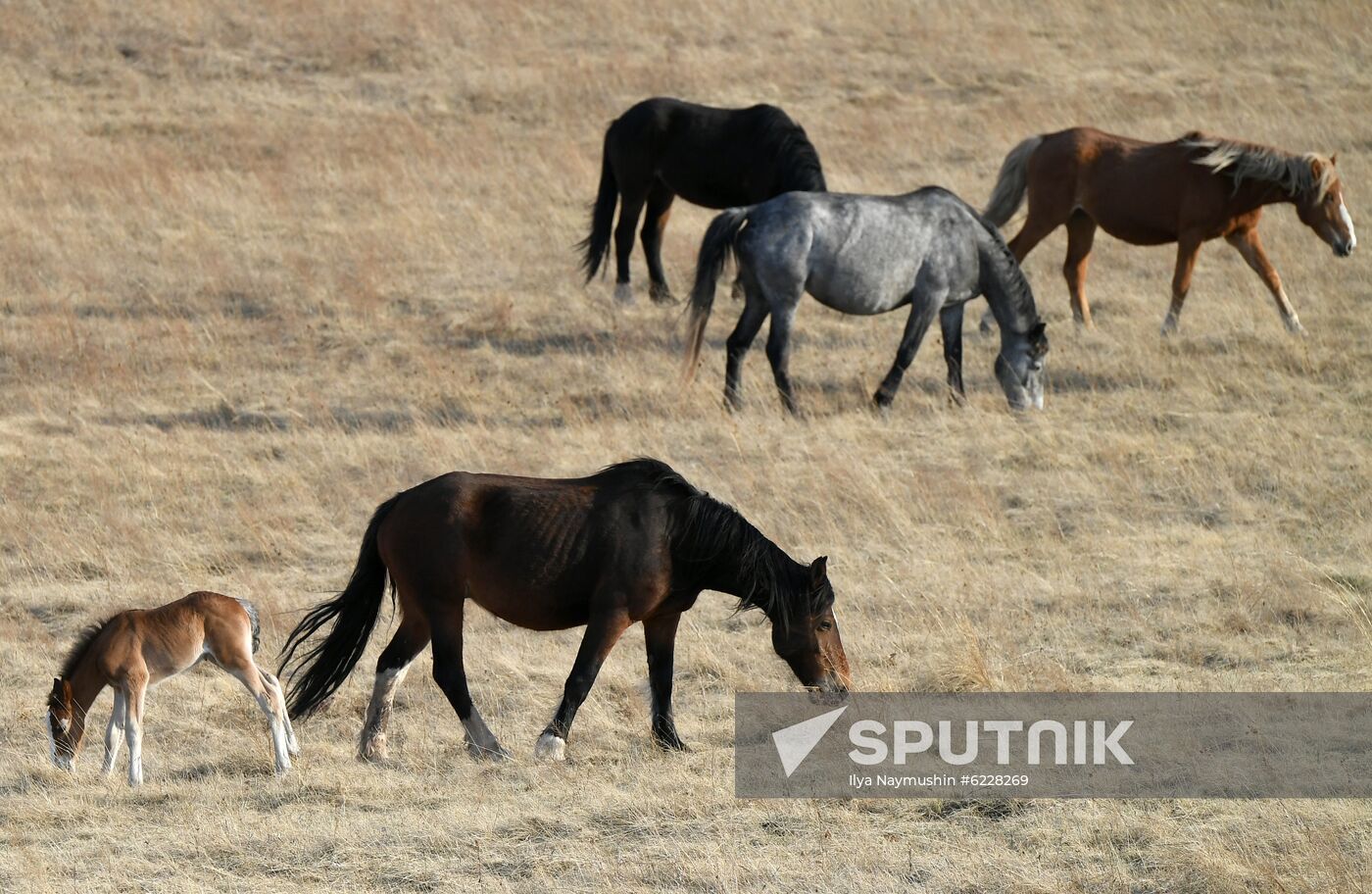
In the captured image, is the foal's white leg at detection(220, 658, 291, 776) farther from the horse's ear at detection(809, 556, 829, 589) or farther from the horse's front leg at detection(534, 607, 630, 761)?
the horse's ear at detection(809, 556, 829, 589)

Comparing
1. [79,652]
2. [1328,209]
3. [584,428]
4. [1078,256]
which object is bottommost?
[584,428]

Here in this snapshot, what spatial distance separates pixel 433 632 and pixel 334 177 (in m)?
13.1

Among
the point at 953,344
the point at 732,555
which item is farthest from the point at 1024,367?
the point at 732,555

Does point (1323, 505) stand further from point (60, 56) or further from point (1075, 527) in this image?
point (60, 56)

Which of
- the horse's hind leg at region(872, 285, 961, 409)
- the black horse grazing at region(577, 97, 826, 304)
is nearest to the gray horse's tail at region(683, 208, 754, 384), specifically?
the horse's hind leg at region(872, 285, 961, 409)

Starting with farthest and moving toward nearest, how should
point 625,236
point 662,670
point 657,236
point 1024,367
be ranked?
point 657,236 < point 625,236 < point 1024,367 < point 662,670

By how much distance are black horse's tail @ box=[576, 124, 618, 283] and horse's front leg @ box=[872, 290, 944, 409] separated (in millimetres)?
3918

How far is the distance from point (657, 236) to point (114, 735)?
33.0 ft

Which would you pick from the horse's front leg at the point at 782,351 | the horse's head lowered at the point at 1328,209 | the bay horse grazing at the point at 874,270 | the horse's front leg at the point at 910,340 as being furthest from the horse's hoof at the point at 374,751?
the horse's head lowered at the point at 1328,209

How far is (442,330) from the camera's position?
1487 centimetres

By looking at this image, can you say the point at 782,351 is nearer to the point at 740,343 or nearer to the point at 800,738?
the point at 740,343

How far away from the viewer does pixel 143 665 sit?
699 centimetres

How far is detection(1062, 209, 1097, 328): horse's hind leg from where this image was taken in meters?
15.3

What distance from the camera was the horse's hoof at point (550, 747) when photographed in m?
6.91
